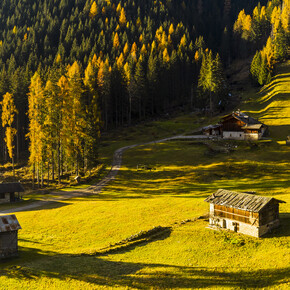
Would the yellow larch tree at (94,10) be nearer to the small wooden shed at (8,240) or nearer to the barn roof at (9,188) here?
the barn roof at (9,188)

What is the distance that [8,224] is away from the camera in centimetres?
2850

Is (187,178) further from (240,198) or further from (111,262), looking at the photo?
(111,262)

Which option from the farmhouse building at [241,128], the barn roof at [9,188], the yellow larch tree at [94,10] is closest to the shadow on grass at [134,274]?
the barn roof at [9,188]

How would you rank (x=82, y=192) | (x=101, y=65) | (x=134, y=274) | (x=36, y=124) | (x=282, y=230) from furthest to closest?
(x=101, y=65) < (x=36, y=124) < (x=82, y=192) < (x=282, y=230) < (x=134, y=274)

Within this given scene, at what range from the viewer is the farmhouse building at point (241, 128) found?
66375mm

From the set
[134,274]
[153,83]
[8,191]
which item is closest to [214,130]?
[153,83]

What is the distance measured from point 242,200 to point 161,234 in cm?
868

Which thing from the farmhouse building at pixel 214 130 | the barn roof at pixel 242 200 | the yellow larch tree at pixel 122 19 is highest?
the yellow larch tree at pixel 122 19

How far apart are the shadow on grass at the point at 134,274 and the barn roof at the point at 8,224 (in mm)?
3059

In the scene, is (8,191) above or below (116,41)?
below

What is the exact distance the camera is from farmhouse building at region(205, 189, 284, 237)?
27.2 m

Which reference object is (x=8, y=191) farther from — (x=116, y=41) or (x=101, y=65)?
(x=116, y=41)

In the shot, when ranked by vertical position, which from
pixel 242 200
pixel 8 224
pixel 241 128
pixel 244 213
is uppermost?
pixel 241 128

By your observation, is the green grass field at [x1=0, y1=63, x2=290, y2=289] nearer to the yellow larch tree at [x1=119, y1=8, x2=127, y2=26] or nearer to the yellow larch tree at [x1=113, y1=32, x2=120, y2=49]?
the yellow larch tree at [x1=113, y1=32, x2=120, y2=49]
